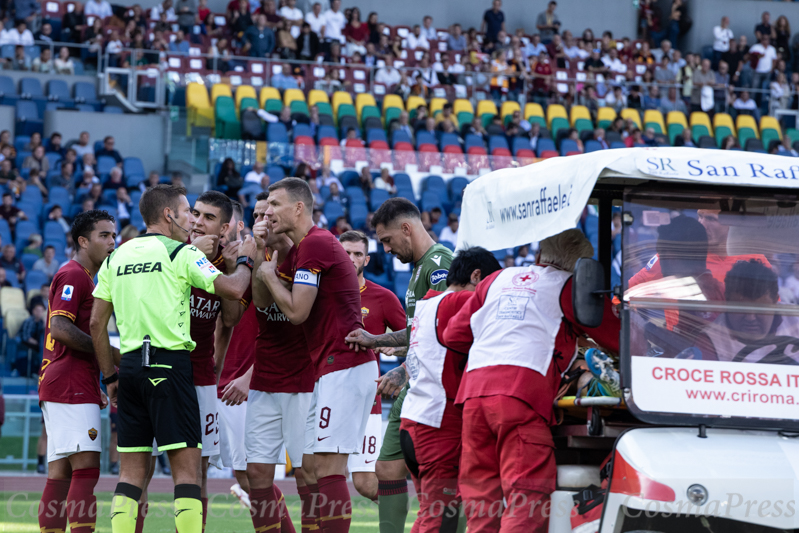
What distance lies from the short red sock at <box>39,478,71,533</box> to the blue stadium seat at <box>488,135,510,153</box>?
15.7 meters

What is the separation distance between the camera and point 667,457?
417cm

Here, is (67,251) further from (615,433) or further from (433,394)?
(615,433)

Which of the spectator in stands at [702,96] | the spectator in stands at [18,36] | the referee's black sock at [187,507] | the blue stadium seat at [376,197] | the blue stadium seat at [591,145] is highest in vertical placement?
the spectator in stands at [18,36]

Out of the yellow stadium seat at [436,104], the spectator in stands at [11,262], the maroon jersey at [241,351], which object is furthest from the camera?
the yellow stadium seat at [436,104]

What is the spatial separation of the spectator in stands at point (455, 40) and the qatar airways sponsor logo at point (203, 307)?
19.8 metres

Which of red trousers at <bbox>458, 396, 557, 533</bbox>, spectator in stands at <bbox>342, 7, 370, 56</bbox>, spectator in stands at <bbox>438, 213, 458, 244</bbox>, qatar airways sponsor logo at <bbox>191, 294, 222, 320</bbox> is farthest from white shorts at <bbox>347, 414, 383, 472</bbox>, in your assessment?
spectator in stands at <bbox>342, 7, 370, 56</bbox>

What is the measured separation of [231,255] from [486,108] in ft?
56.0

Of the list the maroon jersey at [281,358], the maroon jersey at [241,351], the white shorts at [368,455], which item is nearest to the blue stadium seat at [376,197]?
the maroon jersey at [241,351]

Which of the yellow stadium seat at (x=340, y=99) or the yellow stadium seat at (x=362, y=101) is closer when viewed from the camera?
the yellow stadium seat at (x=340, y=99)

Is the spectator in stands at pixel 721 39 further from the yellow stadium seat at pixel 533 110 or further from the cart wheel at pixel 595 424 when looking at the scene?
the cart wheel at pixel 595 424

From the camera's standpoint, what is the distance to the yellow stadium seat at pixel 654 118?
23.3m

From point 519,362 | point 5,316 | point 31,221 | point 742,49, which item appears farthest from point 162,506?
point 742,49

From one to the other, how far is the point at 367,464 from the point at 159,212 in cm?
264

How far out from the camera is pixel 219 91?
1989cm
